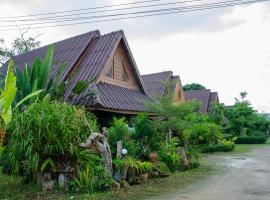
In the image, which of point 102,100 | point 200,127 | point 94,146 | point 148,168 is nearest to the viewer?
point 94,146

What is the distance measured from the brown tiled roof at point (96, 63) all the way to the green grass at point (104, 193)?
4.09 metres

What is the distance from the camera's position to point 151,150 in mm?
11359

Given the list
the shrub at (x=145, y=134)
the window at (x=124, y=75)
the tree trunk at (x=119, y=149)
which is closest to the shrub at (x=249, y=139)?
the window at (x=124, y=75)

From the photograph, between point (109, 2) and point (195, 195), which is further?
point (109, 2)

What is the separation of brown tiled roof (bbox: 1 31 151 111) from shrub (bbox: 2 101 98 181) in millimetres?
4072

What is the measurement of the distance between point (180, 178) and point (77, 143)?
3.85 meters

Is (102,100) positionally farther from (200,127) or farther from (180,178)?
(200,127)

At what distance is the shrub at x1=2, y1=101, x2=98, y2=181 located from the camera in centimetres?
815

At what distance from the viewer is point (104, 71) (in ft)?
50.8

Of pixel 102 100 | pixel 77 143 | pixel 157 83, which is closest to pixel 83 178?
pixel 77 143

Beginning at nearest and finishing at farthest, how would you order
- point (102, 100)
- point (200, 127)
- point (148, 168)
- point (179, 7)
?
point (148, 168) → point (179, 7) → point (102, 100) → point (200, 127)

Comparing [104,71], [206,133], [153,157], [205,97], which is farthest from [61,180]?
[205,97]

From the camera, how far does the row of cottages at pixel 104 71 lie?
13.9 m

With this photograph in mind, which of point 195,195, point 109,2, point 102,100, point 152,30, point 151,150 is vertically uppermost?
point 109,2
